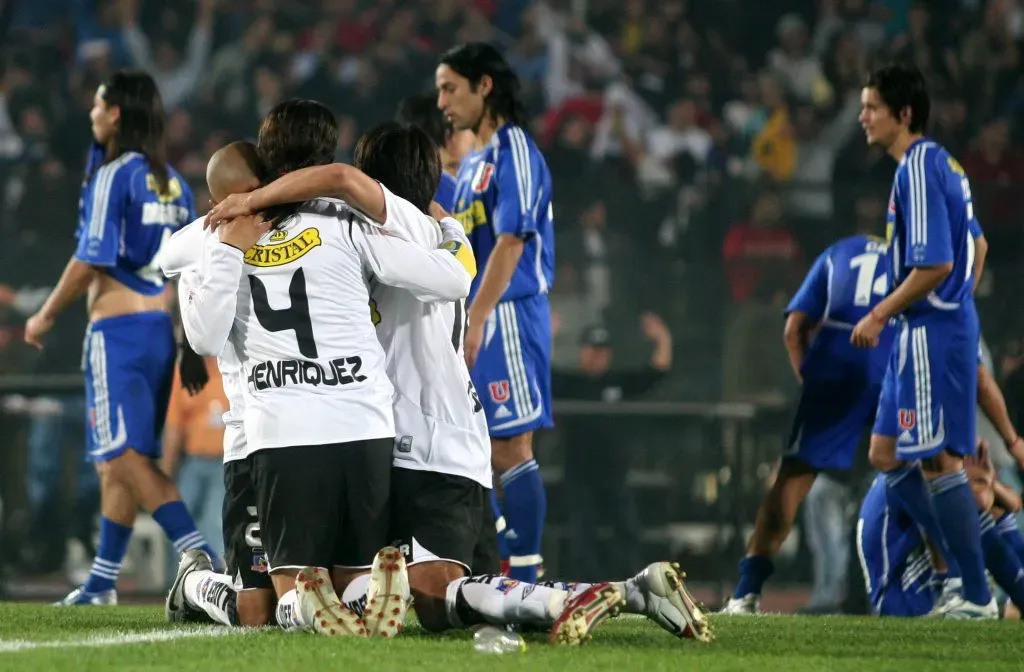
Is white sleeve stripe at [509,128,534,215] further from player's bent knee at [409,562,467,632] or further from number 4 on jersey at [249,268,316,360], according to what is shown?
player's bent knee at [409,562,467,632]

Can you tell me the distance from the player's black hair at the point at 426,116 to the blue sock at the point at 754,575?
2.31 metres

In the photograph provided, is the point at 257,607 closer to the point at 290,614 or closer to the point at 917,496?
the point at 290,614

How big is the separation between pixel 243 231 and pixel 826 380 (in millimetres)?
3425

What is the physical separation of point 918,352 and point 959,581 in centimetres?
98

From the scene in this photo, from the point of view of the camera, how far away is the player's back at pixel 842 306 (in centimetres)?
663

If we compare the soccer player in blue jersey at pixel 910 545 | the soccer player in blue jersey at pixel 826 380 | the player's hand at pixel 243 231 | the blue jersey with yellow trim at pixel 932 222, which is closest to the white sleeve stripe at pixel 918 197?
the blue jersey with yellow trim at pixel 932 222

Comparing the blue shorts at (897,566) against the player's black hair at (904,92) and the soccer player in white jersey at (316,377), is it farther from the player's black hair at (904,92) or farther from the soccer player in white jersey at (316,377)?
the soccer player in white jersey at (316,377)

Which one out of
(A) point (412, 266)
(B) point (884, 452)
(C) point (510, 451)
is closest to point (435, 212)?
(A) point (412, 266)

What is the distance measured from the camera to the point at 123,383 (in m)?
6.47

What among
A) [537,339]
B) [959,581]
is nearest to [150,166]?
[537,339]

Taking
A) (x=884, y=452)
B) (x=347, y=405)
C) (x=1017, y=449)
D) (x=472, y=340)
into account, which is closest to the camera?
(x=347, y=405)

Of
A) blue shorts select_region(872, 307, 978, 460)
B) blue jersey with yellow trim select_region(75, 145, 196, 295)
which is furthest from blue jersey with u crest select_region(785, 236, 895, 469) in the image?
blue jersey with yellow trim select_region(75, 145, 196, 295)

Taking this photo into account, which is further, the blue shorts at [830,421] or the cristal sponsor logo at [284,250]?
the blue shorts at [830,421]

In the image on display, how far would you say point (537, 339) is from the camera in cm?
595
